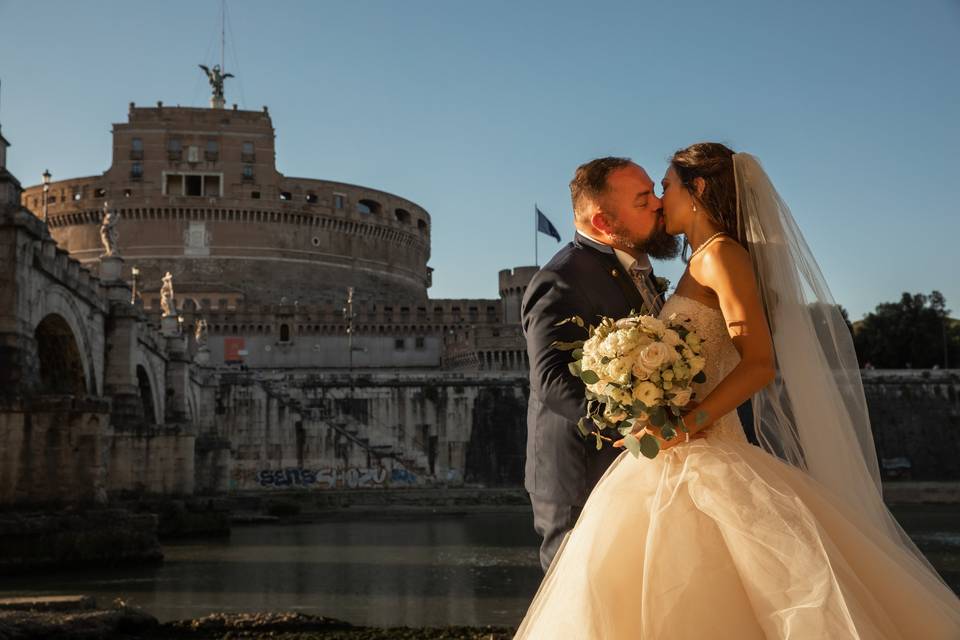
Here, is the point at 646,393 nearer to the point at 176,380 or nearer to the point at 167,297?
the point at 176,380

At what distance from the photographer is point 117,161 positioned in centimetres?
7094

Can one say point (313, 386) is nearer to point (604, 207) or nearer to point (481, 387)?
point (481, 387)

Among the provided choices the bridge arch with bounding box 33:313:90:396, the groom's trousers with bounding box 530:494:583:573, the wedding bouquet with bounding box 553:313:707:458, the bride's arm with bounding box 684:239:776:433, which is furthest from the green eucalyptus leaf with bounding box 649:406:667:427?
the bridge arch with bounding box 33:313:90:396

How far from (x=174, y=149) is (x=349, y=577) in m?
61.3

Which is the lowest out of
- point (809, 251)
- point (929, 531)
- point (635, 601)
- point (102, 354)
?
point (929, 531)

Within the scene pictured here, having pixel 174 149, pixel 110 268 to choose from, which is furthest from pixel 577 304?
pixel 174 149

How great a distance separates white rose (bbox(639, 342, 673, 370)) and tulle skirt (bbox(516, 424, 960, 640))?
1.44 feet

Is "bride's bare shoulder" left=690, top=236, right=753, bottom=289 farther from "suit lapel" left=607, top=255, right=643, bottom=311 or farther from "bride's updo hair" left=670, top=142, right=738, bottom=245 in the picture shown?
"suit lapel" left=607, top=255, right=643, bottom=311

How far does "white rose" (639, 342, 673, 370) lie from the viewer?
12.4 feet

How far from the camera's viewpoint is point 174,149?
234 feet

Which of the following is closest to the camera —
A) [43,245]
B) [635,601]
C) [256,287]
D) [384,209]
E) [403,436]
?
[635,601]

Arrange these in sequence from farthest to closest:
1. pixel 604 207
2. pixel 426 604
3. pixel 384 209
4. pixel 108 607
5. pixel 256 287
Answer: pixel 384 209 < pixel 256 287 < pixel 426 604 < pixel 108 607 < pixel 604 207

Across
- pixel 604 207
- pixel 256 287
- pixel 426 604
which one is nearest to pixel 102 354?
pixel 426 604

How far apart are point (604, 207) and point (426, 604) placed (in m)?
8.90
